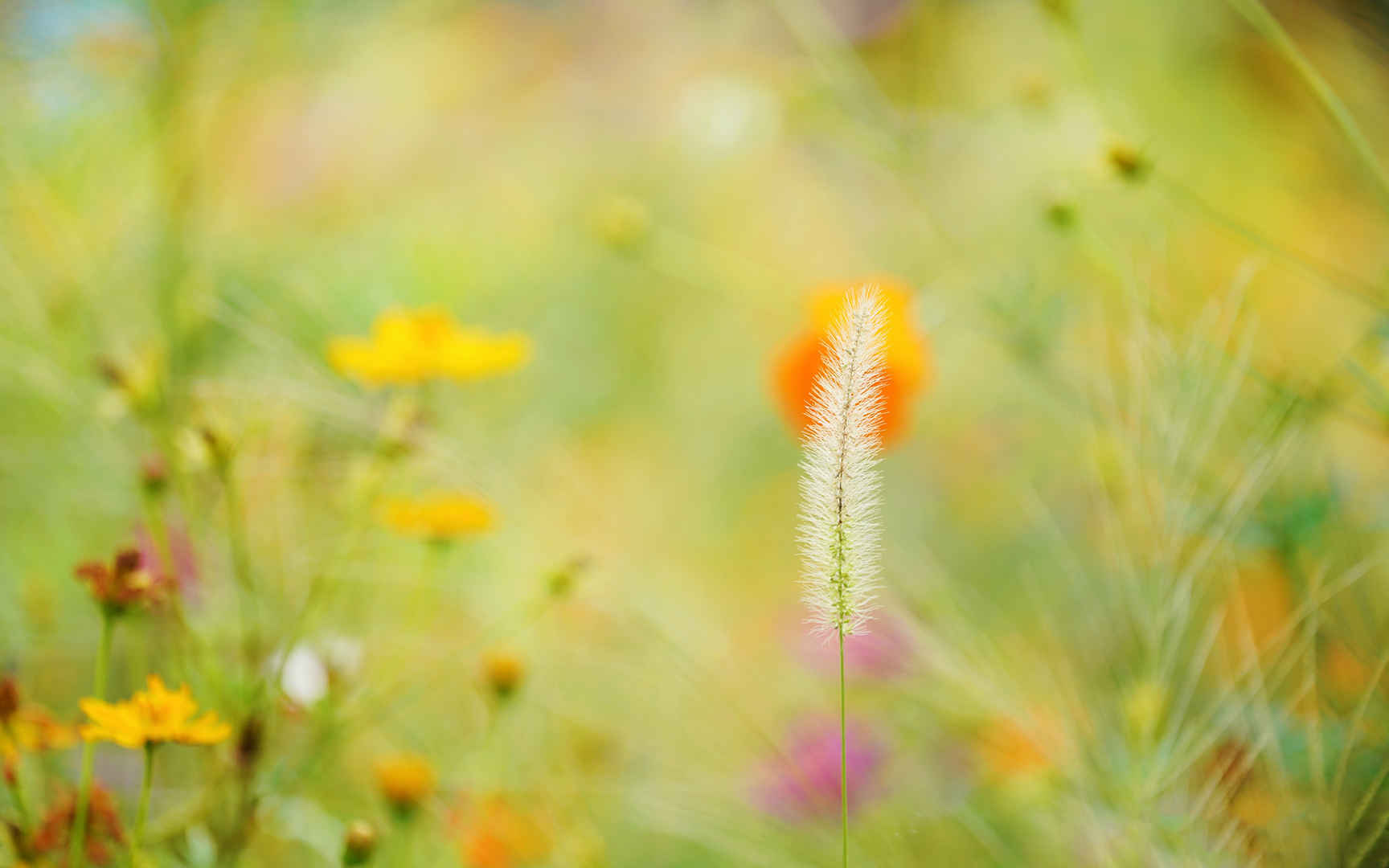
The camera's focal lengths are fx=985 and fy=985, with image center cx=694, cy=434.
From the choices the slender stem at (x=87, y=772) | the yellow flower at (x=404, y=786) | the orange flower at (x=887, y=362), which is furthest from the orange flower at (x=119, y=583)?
the orange flower at (x=887, y=362)

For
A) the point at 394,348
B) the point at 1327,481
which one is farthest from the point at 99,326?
the point at 1327,481

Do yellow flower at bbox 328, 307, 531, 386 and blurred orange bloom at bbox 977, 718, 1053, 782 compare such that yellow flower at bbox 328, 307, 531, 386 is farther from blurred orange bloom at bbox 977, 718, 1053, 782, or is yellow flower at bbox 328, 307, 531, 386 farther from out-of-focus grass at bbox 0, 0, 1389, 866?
blurred orange bloom at bbox 977, 718, 1053, 782

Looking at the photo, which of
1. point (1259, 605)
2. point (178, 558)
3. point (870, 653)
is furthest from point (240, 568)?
point (1259, 605)

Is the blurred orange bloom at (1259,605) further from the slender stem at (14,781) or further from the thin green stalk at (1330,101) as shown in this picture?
the slender stem at (14,781)

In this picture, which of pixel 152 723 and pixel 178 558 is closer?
pixel 152 723

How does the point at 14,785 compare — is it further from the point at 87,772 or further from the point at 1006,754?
the point at 1006,754

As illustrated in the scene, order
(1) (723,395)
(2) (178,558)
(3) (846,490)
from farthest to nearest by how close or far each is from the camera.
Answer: (1) (723,395), (2) (178,558), (3) (846,490)
